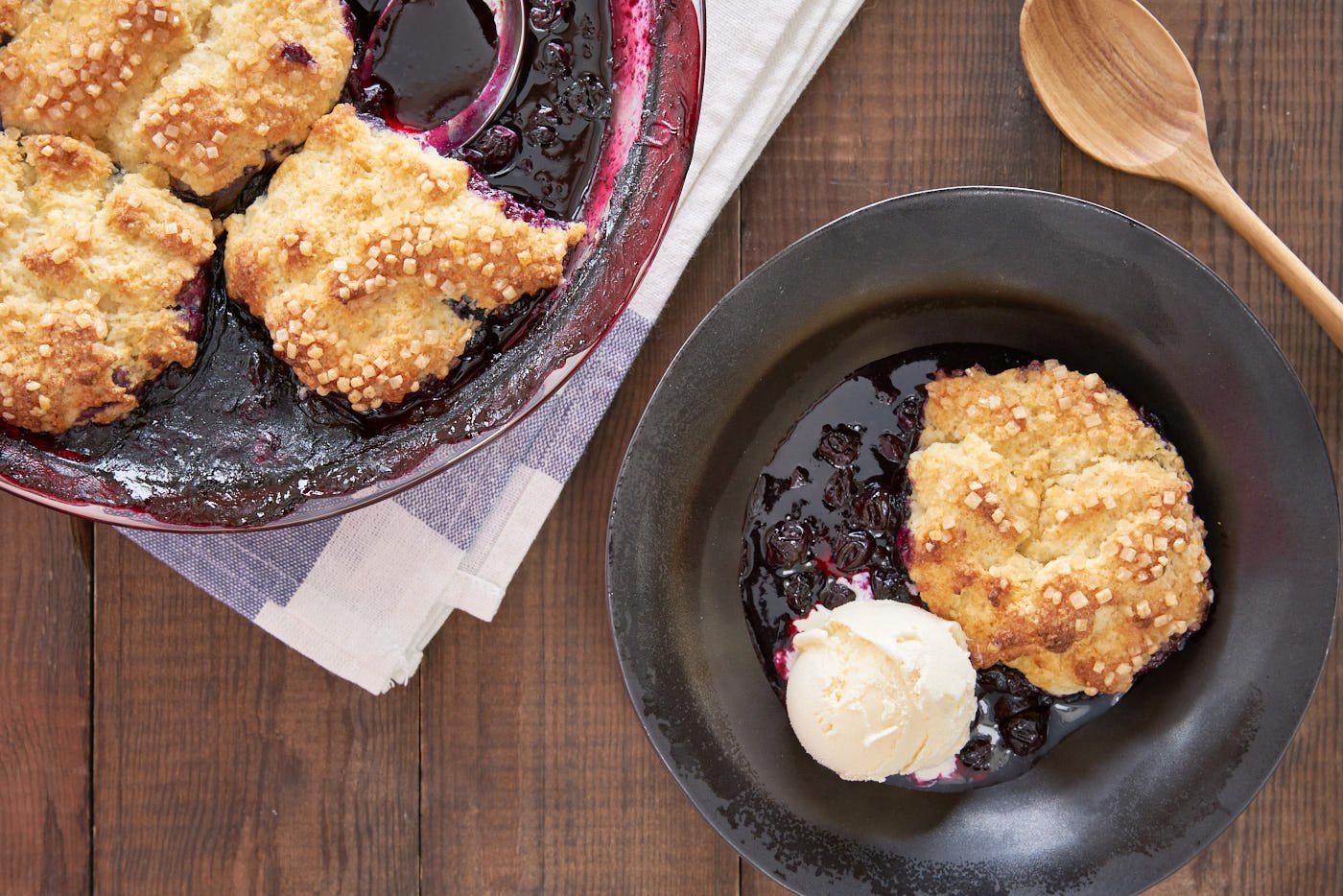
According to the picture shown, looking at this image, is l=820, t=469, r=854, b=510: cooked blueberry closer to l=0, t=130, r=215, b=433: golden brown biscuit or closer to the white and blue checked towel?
the white and blue checked towel

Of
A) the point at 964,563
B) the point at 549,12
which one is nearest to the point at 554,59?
the point at 549,12

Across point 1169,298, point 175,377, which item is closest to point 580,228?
point 175,377

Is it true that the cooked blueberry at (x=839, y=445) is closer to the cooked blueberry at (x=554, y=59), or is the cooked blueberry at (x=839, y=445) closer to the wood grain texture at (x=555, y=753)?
the wood grain texture at (x=555, y=753)

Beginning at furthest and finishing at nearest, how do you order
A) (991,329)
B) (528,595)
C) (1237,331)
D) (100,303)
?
(528,595) < (991,329) < (1237,331) < (100,303)

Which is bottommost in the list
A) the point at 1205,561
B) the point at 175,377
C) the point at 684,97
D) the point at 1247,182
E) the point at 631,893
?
the point at 631,893

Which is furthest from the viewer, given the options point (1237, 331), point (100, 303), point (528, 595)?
point (528, 595)

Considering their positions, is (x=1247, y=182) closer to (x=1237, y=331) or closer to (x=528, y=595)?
(x=1237, y=331)

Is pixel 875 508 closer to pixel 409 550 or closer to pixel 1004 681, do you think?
pixel 1004 681
